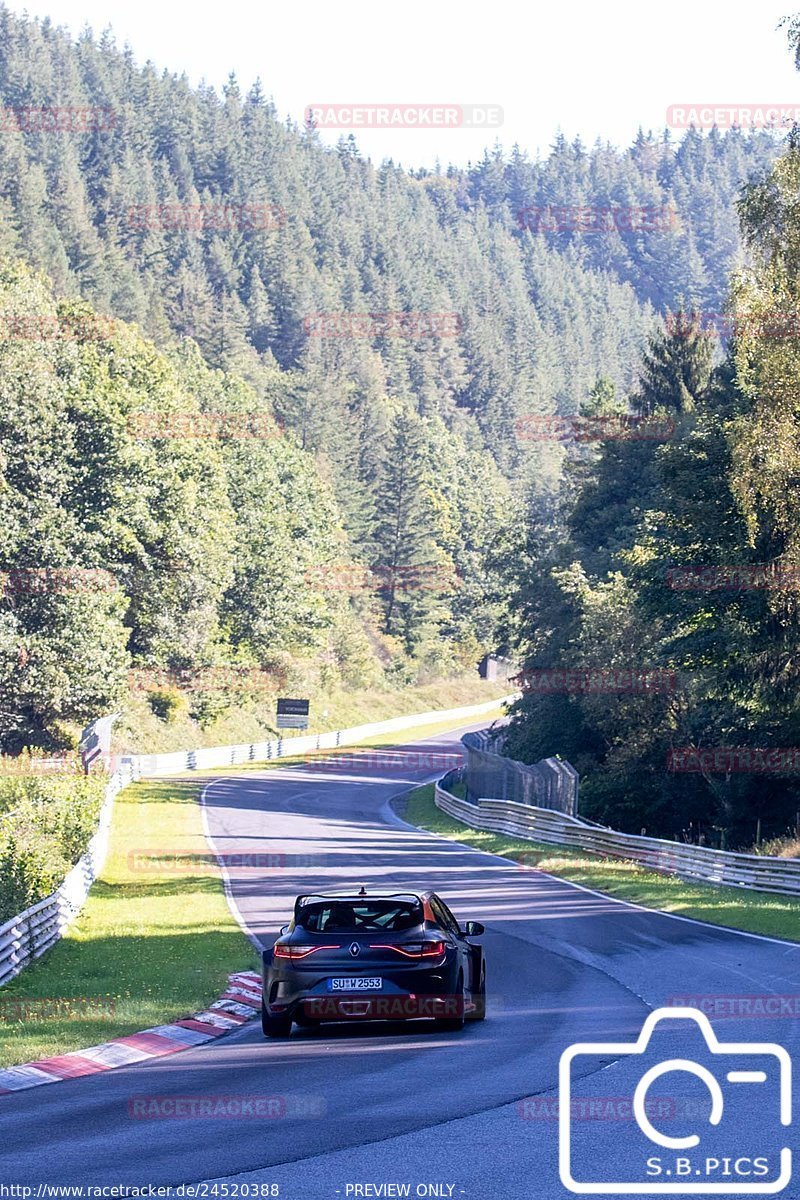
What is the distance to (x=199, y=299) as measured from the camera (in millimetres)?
165750

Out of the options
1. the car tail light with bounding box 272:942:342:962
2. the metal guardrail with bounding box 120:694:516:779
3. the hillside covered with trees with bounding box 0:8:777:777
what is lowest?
the metal guardrail with bounding box 120:694:516:779

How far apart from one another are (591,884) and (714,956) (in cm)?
1165

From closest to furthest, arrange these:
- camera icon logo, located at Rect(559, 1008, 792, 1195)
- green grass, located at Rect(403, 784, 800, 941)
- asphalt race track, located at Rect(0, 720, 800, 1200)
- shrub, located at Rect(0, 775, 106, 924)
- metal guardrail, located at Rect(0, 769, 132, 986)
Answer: camera icon logo, located at Rect(559, 1008, 792, 1195)
asphalt race track, located at Rect(0, 720, 800, 1200)
metal guardrail, located at Rect(0, 769, 132, 986)
green grass, located at Rect(403, 784, 800, 941)
shrub, located at Rect(0, 775, 106, 924)

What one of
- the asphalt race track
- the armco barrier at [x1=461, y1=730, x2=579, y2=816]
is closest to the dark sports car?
the asphalt race track

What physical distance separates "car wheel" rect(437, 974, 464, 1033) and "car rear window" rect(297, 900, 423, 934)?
672 millimetres

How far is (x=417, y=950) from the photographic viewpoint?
13516 millimetres

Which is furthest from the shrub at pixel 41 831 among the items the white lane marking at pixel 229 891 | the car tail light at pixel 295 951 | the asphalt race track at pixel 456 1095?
the car tail light at pixel 295 951

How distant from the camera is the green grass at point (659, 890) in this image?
24625mm

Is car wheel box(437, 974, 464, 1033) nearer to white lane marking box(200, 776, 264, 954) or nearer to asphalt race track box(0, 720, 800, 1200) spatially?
asphalt race track box(0, 720, 800, 1200)

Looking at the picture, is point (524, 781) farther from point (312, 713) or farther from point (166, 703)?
point (312, 713)

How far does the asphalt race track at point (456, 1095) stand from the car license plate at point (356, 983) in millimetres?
474

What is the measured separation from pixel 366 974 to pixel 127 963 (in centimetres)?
748

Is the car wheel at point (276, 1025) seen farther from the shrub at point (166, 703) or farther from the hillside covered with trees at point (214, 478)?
the shrub at point (166, 703)

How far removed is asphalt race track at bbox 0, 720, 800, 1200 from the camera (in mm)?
8086
